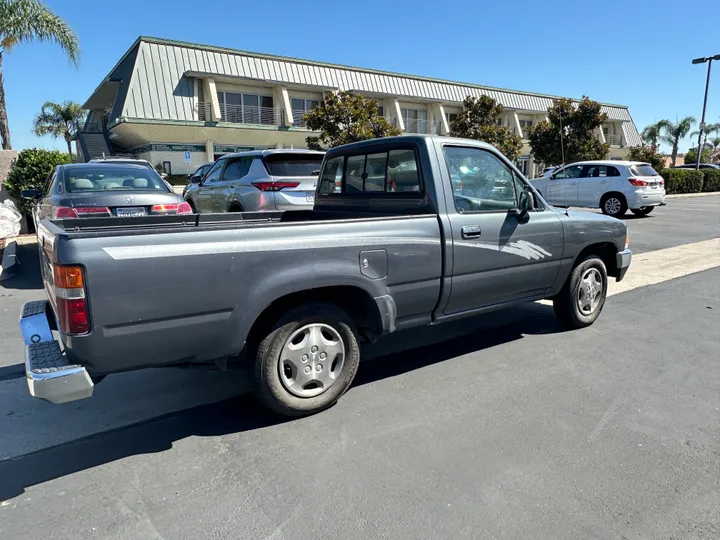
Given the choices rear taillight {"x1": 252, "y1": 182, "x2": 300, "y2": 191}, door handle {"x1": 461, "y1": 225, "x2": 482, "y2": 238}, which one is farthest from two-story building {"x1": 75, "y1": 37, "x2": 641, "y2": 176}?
door handle {"x1": 461, "y1": 225, "x2": 482, "y2": 238}

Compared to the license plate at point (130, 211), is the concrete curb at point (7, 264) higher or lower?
lower

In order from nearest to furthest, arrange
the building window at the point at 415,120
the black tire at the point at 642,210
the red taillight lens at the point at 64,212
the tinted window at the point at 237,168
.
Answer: the red taillight lens at the point at 64,212 < the tinted window at the point at 237,168 < the black tire at the point at 642,210 < the building window at the point at 415,120

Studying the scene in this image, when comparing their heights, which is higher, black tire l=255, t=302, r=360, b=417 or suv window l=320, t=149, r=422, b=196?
suv window l=320, t=149, r=422, b=196

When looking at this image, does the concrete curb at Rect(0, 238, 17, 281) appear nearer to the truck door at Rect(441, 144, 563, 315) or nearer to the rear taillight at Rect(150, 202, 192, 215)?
the rear taillight at Rect(150, 202, 192, 215)

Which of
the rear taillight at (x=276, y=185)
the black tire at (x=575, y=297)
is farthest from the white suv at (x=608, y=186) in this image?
the black tire at (x=575, y=297)

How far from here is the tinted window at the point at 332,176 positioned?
499 cm

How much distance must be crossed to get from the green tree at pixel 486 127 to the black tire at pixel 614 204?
406 inches

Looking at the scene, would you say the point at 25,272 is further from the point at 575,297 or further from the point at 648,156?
the point at 648,156

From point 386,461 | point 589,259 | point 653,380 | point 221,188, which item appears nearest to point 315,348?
point 386,461

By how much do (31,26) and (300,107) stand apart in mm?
17301

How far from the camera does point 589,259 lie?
521 cm

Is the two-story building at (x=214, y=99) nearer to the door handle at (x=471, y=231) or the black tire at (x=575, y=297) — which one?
the black tire at (x=575, y=297)

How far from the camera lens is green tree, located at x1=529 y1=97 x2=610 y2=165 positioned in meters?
28.0

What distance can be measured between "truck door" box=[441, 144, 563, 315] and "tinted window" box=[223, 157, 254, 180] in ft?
17.0
